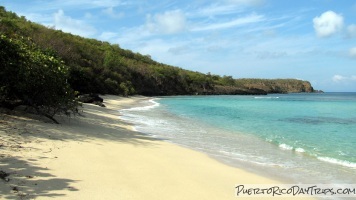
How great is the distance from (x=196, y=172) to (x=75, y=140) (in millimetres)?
4268

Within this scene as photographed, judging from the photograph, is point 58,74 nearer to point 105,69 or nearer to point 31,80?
point 31,80

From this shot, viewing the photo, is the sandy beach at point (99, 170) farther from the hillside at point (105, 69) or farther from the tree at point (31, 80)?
the hillside at point (105, 69)

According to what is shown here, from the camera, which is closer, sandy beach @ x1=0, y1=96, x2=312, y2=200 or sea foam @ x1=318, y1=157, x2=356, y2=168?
sandy beach @ x1=0, y1=96, x2=312, y2=200

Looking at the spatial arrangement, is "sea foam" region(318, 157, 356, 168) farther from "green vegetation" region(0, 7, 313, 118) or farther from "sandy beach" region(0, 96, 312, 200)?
"green vegetation" region(0, 7, 313, 118)

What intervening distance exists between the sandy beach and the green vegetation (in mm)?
1859

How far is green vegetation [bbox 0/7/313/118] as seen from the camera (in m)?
12.5

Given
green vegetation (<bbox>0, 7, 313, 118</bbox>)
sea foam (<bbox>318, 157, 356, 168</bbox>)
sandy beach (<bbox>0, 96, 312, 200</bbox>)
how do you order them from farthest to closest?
green vegetation (<bbox>0, 7, 313, 118</bbox>), sea foam (<bbox>318, 157, 356, 168</bbox>), sandy beach (<bbox>0, 96, 312, 200</bbox>)

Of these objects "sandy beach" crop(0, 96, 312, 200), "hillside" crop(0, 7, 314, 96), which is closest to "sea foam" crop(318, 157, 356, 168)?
"sandy beach" crop(0, 96, 312, 200)

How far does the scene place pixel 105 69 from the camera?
221ft

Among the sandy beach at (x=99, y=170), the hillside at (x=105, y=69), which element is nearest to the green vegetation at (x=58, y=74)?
the hillside at (x=105, y=69)

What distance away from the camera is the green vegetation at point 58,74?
41.2 feet

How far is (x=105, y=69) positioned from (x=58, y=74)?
55.1 meters

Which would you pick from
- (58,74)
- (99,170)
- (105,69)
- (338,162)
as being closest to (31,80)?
(58,74)

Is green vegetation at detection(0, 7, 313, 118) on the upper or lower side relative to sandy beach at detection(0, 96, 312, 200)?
upper
